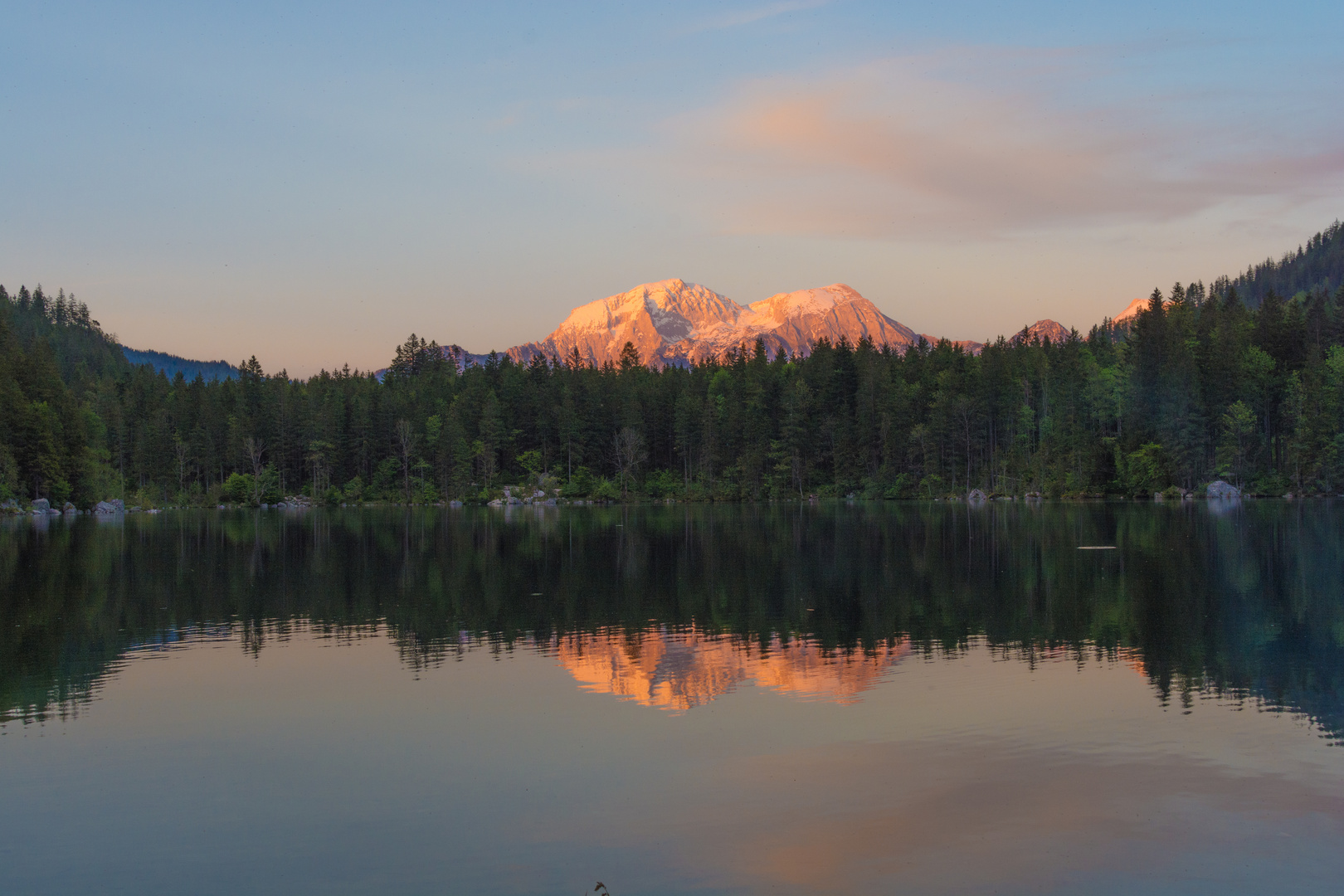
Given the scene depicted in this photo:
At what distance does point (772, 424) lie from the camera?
16275 centimetres

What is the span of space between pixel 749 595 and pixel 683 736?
712 inches

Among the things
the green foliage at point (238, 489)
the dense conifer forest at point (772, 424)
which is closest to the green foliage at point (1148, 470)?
the dense conifer forest at point (772, 424)

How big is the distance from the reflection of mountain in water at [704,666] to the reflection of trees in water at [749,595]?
85 cm

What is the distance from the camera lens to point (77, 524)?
90.6 metres

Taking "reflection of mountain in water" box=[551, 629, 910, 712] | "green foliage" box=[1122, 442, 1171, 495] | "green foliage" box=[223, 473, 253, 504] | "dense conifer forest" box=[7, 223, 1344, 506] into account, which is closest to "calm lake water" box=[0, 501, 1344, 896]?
"reflection of mountain in water" box=[551, 629, 910, 712]

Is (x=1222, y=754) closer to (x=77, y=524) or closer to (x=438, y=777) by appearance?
(x=438, y=777)

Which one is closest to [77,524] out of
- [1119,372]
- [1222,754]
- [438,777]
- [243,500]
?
[243,500]

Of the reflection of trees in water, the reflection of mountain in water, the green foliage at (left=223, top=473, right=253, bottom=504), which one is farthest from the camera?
the green foliage at (left=223, top=473, right=253, bottom=504)

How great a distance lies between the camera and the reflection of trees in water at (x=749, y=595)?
77.3 ft

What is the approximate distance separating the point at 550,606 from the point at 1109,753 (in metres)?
20.1

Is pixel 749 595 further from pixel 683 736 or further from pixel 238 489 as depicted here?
pixel 238 489

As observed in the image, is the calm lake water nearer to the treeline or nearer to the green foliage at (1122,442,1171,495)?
the green foliage at (1122,442,1171,495)

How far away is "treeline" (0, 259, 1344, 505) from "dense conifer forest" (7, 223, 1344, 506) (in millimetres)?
337

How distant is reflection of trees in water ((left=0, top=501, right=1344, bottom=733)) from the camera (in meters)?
23.6
